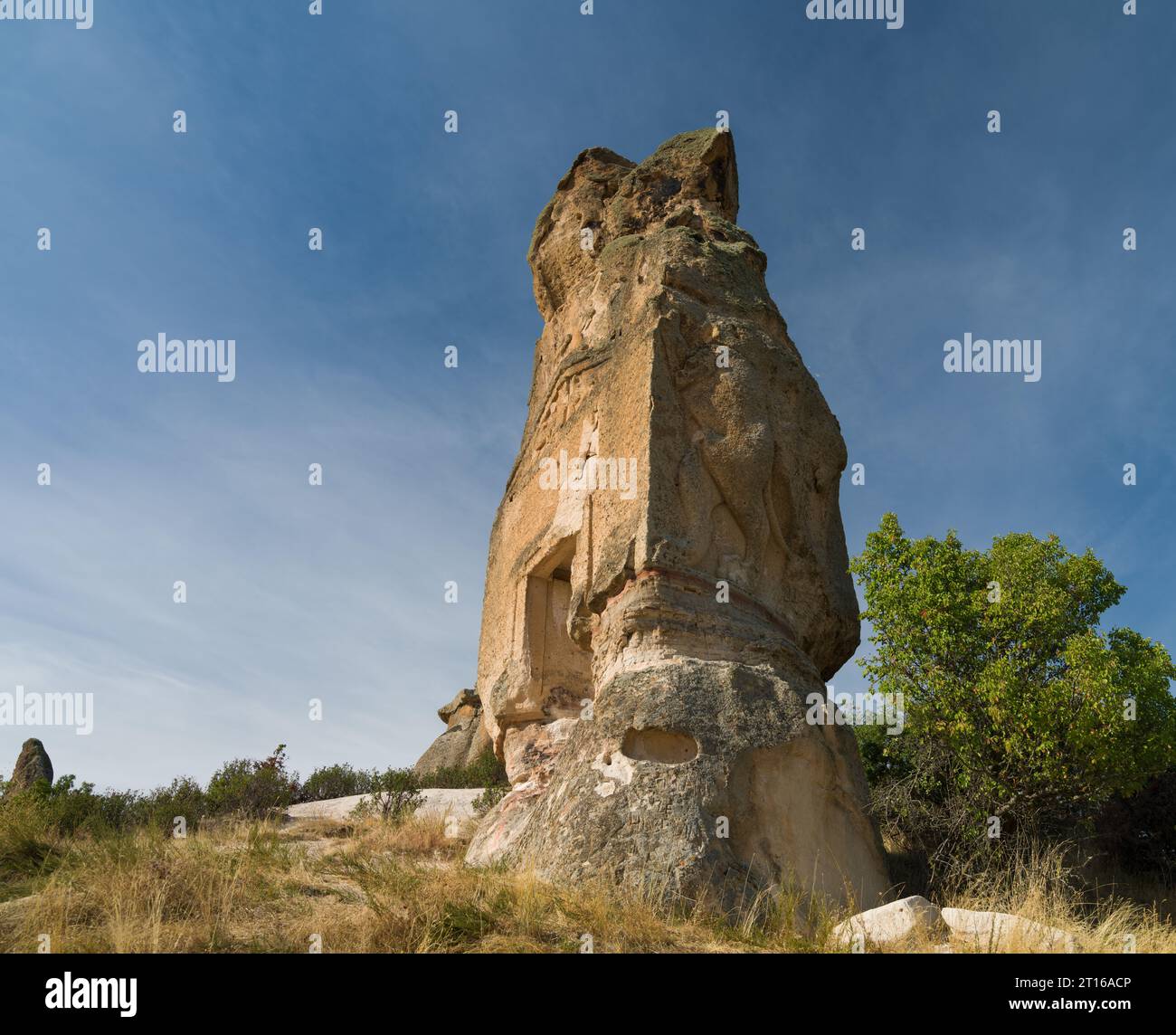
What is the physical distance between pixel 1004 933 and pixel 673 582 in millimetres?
3368

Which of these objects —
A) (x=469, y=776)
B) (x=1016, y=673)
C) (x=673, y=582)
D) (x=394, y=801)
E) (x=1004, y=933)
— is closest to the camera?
(x=1004, y=933)

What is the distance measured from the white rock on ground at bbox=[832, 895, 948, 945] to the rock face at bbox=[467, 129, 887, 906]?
79cm

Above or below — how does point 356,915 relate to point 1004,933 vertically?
above

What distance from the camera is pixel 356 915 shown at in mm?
4930

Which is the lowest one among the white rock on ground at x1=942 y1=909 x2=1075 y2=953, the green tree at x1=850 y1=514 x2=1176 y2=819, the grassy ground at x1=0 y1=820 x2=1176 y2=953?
the white rock on ground at x1=942 y1=909 x2=1075 y2=953

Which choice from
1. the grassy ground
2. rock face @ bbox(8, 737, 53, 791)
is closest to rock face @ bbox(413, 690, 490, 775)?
rock face @ bbox(8, 737, 53, 791)

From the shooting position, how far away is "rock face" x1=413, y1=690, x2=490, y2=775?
72.6 feet

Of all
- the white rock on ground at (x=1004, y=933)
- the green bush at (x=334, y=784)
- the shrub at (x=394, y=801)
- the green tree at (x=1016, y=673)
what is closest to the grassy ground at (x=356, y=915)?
the white rock on ground at (x=1004, y=933)

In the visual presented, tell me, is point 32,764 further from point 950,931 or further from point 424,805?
point 950,931

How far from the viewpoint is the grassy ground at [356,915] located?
462 centimetres

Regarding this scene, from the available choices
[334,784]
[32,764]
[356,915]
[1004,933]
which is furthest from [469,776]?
[1004,933]

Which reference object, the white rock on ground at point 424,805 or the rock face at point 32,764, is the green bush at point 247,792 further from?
the rock face at point 32,764

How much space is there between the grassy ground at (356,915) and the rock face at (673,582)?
58 centimetres

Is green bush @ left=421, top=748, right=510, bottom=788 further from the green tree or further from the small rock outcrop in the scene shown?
the small rock outcrop
